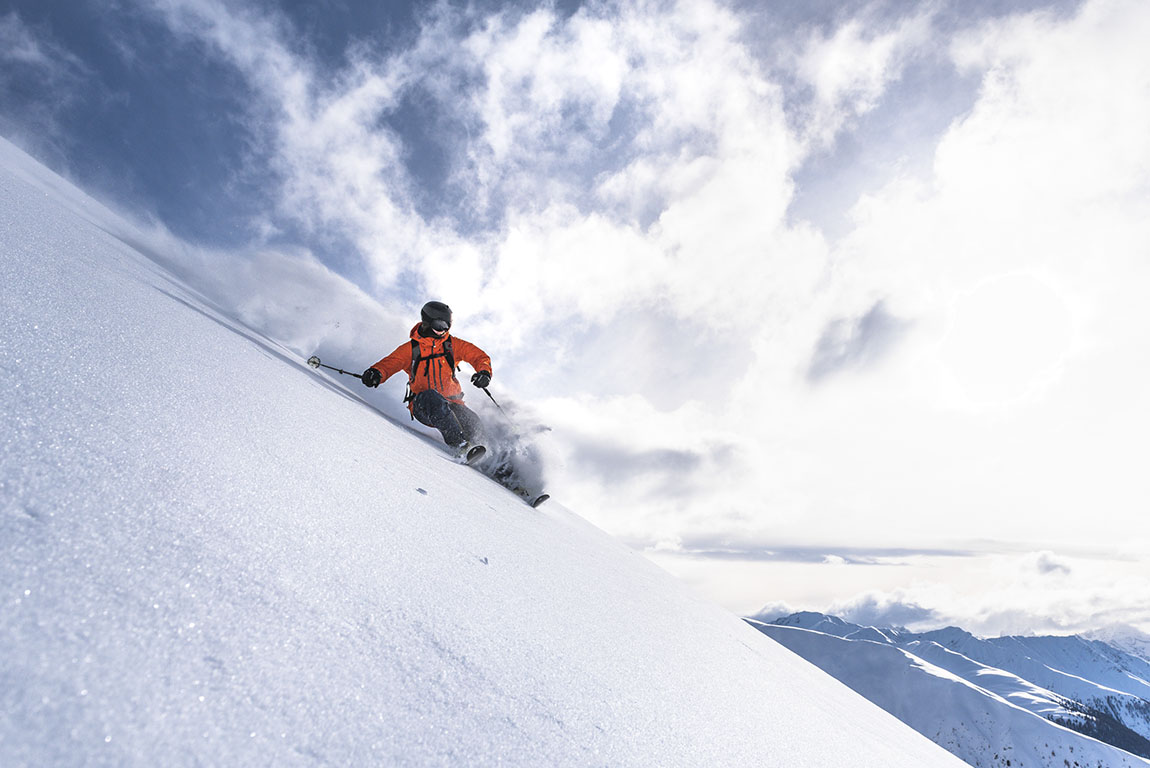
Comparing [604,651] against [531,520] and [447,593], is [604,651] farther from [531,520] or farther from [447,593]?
[531,520]

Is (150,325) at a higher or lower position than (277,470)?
higher

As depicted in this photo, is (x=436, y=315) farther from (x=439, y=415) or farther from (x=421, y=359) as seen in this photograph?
(x=439, y=415)

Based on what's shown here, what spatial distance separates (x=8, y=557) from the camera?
2.34 feet

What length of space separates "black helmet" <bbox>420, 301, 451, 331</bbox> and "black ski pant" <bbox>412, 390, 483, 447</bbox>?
1033 millimetres

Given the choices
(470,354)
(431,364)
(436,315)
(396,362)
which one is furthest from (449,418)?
(436,315)

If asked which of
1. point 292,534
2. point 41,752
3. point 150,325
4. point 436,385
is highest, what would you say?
point 436,385

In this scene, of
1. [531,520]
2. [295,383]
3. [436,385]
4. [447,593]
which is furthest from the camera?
[436,385]

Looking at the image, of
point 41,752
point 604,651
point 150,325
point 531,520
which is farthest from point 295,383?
point 41,752

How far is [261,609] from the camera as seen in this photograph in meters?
0.93

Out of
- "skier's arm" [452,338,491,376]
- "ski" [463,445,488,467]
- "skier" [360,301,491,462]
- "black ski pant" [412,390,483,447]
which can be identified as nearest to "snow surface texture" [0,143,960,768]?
"ski" [463,445,488,467]

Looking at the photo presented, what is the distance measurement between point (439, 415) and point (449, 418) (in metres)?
0.16

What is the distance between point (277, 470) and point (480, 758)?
3.93 feet

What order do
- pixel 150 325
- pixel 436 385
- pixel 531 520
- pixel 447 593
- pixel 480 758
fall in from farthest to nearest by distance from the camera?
pixel 436 385
pixel 531 520
pixel 150 325
pixel 447 593
pixel 480 758

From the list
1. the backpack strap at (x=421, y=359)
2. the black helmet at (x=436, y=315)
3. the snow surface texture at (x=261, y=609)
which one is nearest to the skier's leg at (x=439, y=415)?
the backpack strap at (x=421, y=359)
